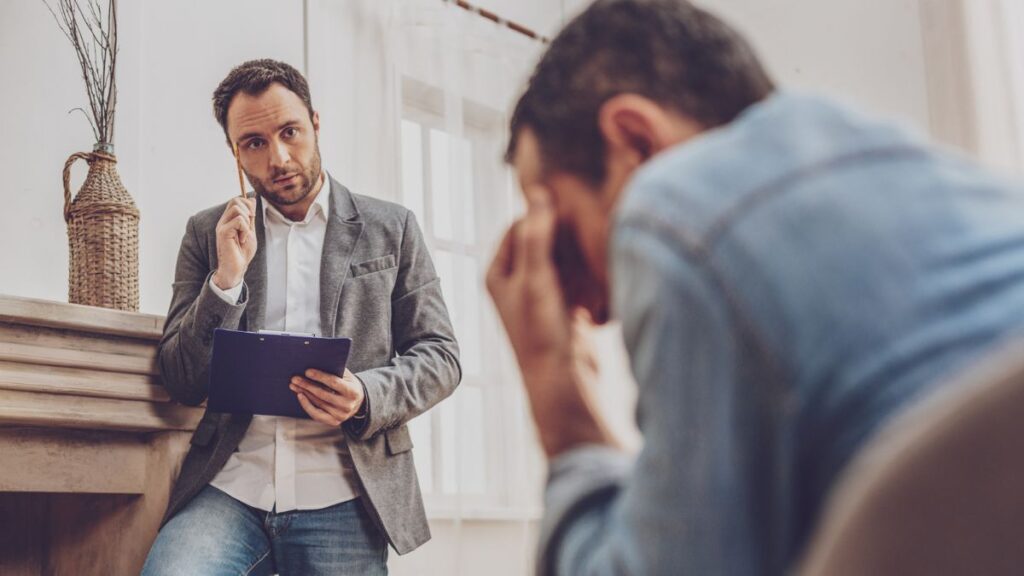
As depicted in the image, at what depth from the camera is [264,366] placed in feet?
6.26

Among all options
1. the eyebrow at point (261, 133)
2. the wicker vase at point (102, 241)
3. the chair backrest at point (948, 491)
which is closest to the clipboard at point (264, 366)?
the wicker vase at point (102, 241)

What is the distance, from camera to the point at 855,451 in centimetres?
45

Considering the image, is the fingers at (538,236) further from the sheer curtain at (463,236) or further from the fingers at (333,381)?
the sheer curtain at (463,236)

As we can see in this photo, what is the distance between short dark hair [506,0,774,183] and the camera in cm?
70

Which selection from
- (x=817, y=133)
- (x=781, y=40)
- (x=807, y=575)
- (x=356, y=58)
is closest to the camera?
(x=807, y=575)

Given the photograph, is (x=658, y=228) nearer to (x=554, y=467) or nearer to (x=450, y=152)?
(x=554, y=467)

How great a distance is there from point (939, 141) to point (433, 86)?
1617mm

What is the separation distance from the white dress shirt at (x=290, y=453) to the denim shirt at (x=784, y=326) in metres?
1.54

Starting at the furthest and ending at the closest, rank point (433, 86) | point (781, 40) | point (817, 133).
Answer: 1. point (781, 40)
2. point (433, 86)
3. point (817, 133)

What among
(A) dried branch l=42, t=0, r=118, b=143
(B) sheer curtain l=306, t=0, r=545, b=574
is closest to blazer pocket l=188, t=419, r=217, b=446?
(A) dried branch l=42, t=0, r=118, b=143

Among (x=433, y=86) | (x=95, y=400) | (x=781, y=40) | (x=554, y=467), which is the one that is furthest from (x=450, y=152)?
(x=554, y=467)

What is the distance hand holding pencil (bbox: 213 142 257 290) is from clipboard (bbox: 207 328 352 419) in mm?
209

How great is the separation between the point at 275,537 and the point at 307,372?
13.4 inches

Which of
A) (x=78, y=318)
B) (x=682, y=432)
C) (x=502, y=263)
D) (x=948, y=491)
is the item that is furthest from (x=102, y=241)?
(x=948, y=491)
